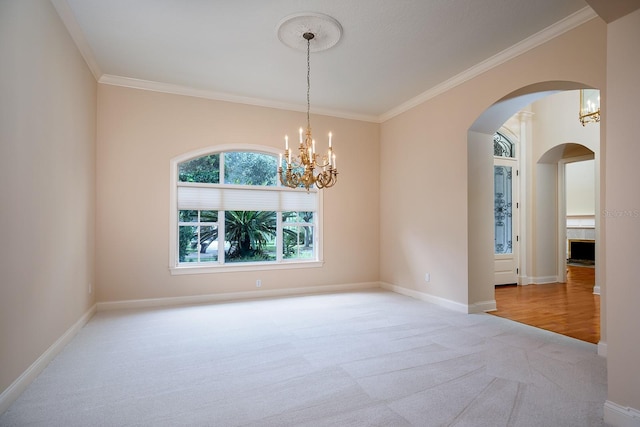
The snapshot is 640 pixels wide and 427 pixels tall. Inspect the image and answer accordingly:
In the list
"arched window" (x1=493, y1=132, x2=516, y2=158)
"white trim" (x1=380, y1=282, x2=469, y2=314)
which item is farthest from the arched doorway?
"arched window" (x1=493, y1=132, x2=516, y2=158)

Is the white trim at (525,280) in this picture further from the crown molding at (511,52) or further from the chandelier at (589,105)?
the crown molding at (511,52)

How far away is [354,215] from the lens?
6348 mm

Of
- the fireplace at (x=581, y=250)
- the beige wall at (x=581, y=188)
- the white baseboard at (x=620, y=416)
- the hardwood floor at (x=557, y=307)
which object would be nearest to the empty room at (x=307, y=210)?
the white baseboard at (x=620, y=416)

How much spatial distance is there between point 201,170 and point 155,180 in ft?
2.27

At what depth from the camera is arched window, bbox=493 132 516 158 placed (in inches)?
262

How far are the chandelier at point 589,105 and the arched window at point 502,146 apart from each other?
122 centimetres

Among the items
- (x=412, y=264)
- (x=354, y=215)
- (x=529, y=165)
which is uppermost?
(x=529, y=165)

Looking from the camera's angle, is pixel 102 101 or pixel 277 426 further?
pixel 102 101

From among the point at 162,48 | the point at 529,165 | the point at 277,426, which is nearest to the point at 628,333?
the point at 277,426

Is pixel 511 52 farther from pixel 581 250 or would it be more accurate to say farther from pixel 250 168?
pixel 581 250

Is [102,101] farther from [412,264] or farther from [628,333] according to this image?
[628,333]

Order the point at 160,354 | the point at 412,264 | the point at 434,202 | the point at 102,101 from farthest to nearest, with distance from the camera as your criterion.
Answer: the point at 412,264 < the point at 434,202 < the point at 102,101 < the point at 160,354

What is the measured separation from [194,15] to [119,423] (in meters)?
3.44

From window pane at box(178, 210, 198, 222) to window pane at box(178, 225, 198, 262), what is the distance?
4.4 inches
